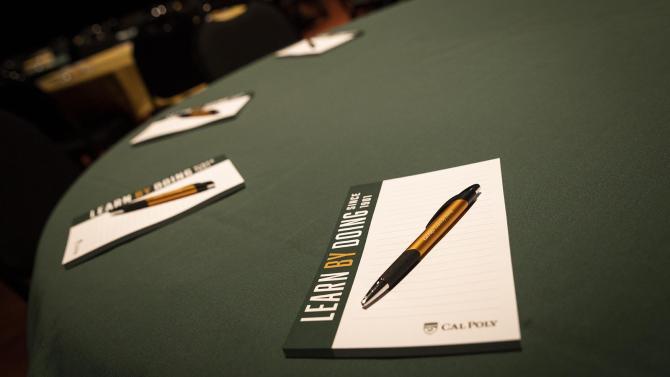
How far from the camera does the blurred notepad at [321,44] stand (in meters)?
1.40

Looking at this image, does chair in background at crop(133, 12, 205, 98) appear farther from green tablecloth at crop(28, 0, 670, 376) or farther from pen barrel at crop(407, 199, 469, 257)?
pen barrel at crop(407, 199, 469, 257)

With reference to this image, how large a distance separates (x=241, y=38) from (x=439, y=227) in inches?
63.0

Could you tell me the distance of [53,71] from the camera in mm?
4074

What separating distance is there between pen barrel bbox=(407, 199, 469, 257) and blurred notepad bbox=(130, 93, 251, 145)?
0.73 metres

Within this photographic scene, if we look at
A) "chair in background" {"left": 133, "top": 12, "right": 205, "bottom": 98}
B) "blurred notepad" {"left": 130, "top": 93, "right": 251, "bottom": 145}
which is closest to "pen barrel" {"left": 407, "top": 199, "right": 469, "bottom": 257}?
"blurred notepad" {"left": 130, "top": 93, "right": 251, "bottom": 145}

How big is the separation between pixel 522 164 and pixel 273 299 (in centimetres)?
37

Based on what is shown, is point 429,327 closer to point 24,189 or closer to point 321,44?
point 321,44

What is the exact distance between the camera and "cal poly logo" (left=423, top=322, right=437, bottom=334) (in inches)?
15.8

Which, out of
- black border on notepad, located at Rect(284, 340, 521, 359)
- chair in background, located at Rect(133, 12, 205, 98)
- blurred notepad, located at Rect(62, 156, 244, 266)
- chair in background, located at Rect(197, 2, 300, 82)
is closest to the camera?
black border on notepad, located at Rect(284, 340, 521, 359)

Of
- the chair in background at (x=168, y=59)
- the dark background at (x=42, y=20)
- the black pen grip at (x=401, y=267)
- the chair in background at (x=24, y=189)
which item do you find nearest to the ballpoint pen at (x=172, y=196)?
the black pen grip at (x=401, y=267)

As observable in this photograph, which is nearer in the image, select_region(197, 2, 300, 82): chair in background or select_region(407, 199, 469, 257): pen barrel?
select_region(407, 199, 469, 257): pen barrel

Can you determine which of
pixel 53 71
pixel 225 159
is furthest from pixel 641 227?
pixel 53 71

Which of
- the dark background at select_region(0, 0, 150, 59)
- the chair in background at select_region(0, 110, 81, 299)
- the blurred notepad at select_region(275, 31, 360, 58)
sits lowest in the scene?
the chair in background at select_region(0, 110, 81, 299)

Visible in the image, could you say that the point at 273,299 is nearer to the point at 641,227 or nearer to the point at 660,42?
the point at 641,227
